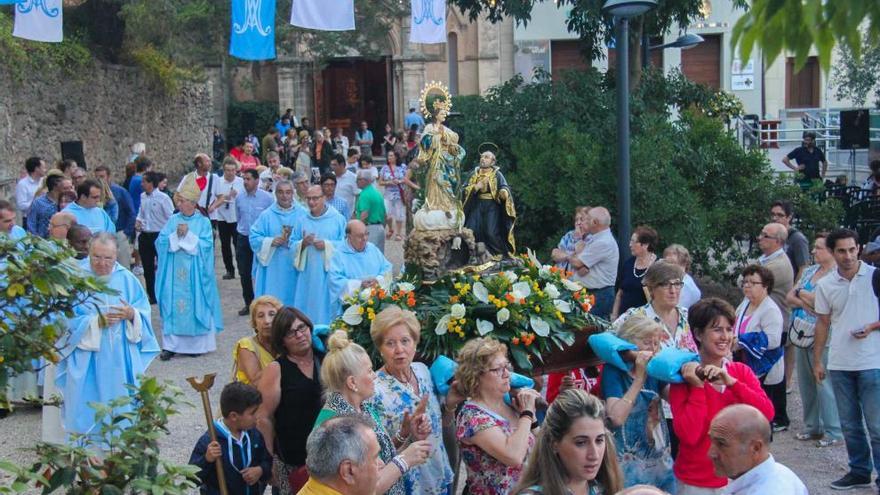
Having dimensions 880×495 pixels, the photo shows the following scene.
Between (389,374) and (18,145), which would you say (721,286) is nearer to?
(389,374)

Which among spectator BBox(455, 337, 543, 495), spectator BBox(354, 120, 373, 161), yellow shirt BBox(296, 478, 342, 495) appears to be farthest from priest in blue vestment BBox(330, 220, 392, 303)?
spectator BBox(354, 120, 373, 161)

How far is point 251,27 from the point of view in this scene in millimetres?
13602

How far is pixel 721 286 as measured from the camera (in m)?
13.0

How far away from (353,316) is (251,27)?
780 centimetres

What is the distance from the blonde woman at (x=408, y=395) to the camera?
5.36m

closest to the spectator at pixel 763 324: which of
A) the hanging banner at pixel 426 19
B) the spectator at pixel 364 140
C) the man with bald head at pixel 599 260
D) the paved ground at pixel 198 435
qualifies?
the paved ground at pixel 198 435

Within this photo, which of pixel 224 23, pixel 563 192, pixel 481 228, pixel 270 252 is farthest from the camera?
pixel 224 23

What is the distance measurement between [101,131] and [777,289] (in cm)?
1810

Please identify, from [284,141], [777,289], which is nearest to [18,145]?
[284,141]

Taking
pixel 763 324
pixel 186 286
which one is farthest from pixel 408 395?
pixel 186 286

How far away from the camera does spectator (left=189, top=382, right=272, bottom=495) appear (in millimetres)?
5570

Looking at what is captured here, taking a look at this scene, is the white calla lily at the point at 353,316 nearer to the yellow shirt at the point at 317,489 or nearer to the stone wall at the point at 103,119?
the yellow shirt at the point at 317,489

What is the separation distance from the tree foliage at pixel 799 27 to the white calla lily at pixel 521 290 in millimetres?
3861

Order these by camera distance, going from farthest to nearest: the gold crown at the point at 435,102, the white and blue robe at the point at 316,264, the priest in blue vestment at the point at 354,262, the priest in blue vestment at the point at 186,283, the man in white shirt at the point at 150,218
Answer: the man in white shirt at the point at 150,218 → the priest in blue vestment at the point at 186,283 → the white and blue robe at the point at 316,264 → the priest in blue vestment at the point at 354,262 → the gold crown at the point at 435,102
